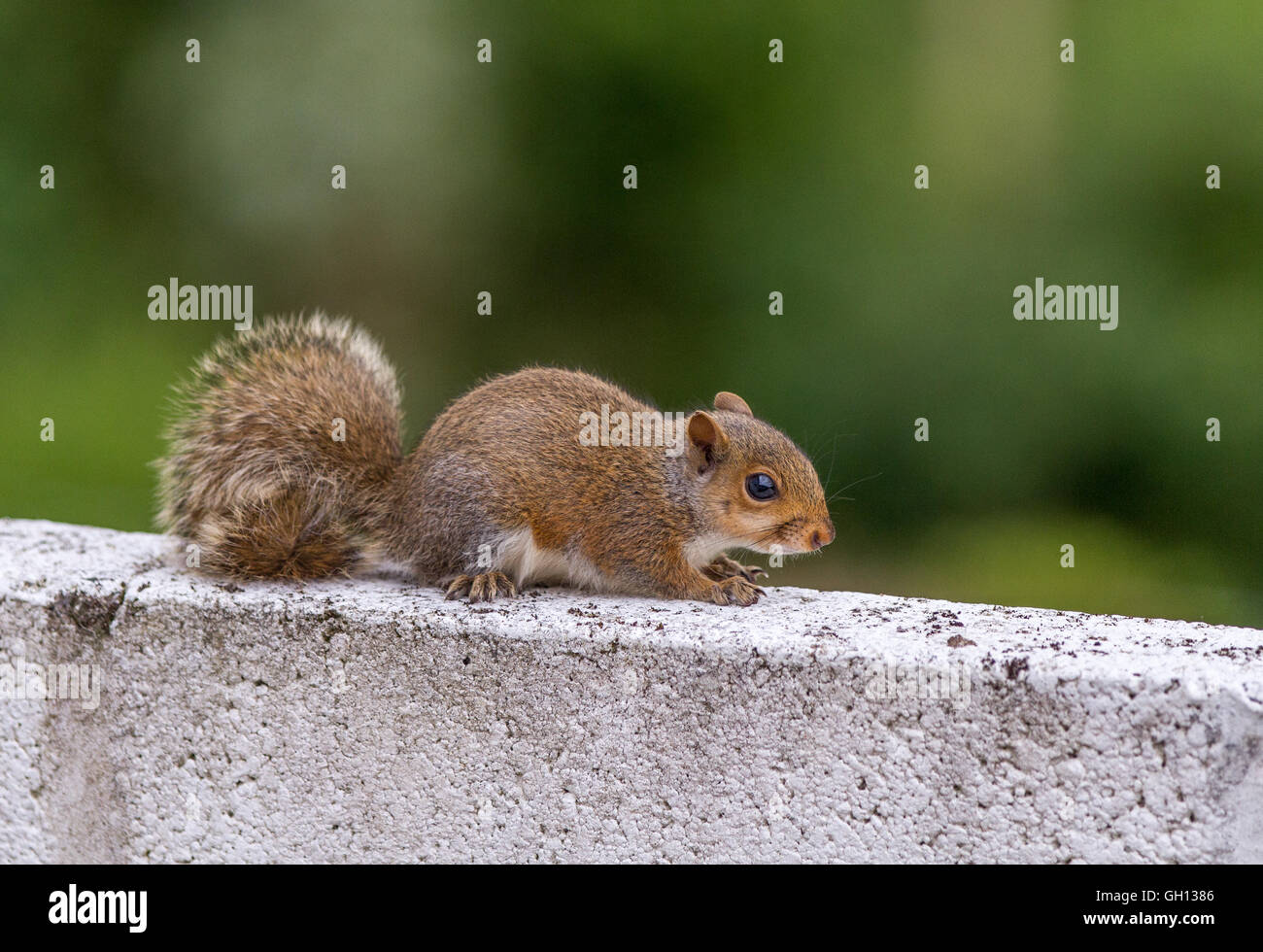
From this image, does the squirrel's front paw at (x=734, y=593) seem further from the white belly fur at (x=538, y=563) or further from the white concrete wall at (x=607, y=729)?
the white belly fur at (x=538, y=563)

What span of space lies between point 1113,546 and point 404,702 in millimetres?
3708

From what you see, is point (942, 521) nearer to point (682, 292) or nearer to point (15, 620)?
point (682, 292)

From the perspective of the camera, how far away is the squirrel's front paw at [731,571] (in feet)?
8.82

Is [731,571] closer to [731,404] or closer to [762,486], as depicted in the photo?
[762,486]

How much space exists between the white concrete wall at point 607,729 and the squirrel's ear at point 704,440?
0.99 feet

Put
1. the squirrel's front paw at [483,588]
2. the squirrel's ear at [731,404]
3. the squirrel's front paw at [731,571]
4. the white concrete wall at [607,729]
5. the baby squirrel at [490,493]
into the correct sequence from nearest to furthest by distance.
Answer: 1. the white concrete wall at [607,729]
2. the squirrel's front paw at [483,588]
3. the baby squirrel at [490,493]
4. the squirrel's front paw at [731,571]
5. the squirrel's ear at [731,404]

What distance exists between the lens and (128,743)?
2234mm

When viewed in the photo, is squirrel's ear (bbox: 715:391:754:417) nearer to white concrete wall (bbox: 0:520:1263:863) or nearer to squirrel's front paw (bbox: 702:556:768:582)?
squirrel's front paw (bbox: 702:556:768:582)

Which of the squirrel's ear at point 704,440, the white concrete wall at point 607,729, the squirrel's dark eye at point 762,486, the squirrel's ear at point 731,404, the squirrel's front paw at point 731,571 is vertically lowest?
the white concrete wall at point 607,729

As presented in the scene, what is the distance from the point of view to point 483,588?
2.36m

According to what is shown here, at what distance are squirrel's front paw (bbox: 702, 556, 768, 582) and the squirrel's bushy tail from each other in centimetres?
68

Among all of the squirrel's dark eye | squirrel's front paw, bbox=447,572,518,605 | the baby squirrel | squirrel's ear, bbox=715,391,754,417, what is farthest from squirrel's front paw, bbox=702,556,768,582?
squirrel's front paw, bbox=447,572,518,605

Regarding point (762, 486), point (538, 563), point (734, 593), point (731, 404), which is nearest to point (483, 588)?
point (538, 563)

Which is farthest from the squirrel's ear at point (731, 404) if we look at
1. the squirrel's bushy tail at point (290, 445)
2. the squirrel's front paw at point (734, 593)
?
the squirrel's bushy tail at point (290, 445)
